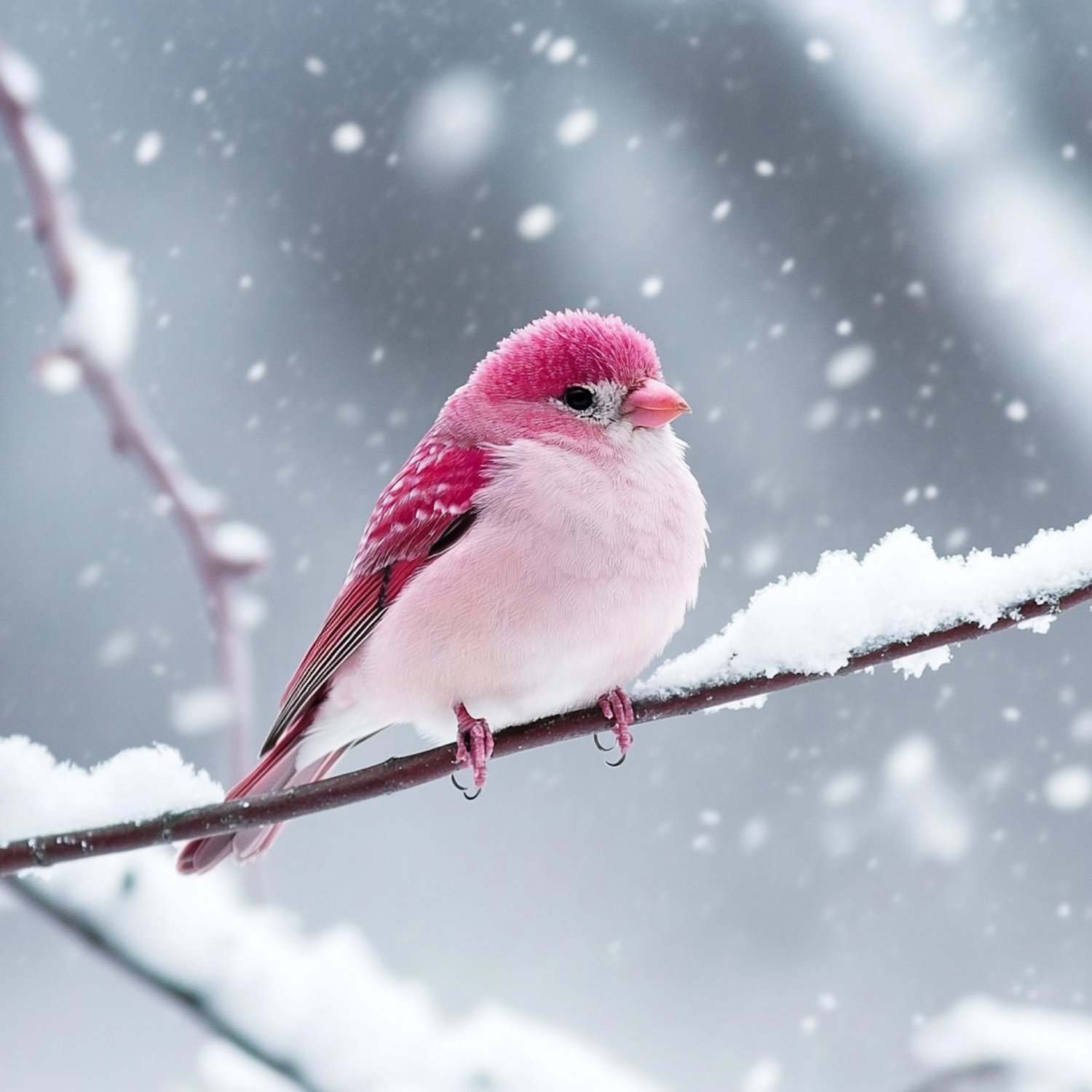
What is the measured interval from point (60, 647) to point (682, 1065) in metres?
1.39

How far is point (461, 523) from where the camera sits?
48.4 inches

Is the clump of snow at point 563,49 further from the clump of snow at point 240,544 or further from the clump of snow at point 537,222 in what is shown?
the clump of snow at point 240,544

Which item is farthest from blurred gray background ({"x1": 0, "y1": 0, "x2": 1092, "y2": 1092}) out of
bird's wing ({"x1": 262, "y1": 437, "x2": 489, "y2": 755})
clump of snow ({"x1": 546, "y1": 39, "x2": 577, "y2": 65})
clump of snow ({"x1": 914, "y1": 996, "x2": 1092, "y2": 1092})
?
bird's wing ({"x1": 262, "y1": 437, "x2": 489, "y2": 755})

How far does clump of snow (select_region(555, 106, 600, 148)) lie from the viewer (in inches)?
103

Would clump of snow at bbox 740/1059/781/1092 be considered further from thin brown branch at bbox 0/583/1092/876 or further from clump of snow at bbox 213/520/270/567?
thin brown branch at bbox 0/583/1092/876

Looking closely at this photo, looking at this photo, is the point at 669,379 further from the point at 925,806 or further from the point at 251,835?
the point at 251,835

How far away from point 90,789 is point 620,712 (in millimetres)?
429

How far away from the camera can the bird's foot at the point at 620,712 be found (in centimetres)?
104

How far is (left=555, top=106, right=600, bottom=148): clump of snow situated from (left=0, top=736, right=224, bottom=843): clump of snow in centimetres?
203

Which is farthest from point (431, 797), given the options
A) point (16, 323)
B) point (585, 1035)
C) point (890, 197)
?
point (890, 197)

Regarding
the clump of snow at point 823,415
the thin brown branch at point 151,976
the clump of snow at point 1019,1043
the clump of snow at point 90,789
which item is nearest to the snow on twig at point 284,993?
the thin brown branch at point 151,976

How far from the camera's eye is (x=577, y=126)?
2623 millimetres

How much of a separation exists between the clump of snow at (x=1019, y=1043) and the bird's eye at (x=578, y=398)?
0.90 m

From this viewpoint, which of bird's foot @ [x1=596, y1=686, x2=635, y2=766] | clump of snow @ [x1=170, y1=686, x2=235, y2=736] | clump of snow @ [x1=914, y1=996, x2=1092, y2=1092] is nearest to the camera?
bird's foot @ [x1=596, y1=686, x2=635, y2=766]
